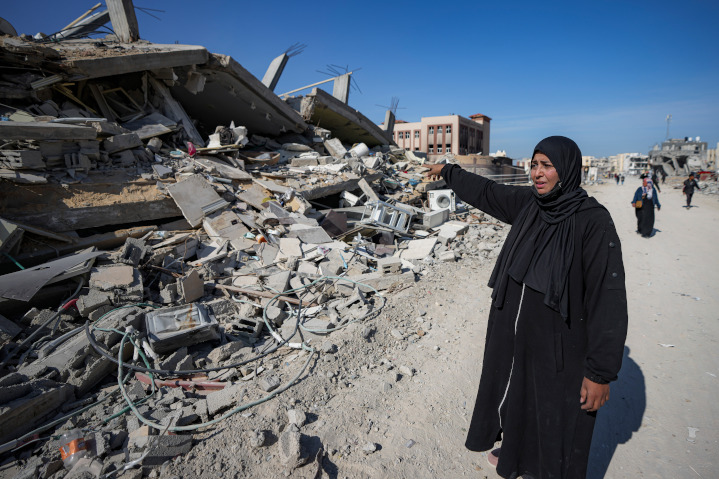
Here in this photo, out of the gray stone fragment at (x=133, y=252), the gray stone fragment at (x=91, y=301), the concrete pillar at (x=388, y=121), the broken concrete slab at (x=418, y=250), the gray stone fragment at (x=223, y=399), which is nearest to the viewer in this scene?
the gray stone fragment at (x=223, y=399)

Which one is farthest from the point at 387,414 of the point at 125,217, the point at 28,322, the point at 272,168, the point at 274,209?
the point at 272,168

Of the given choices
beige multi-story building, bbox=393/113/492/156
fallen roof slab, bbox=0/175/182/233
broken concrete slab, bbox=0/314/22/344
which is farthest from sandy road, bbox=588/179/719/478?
beige multi-story building, bbox=393/113/492/156

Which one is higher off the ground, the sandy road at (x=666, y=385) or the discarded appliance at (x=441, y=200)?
the discarded appliance at (x=441, y=200)

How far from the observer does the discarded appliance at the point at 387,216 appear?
7.82m

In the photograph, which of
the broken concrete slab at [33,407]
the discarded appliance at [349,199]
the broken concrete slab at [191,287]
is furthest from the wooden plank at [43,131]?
the discarded appliance at [349,199]

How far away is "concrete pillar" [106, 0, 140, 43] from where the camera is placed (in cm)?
824

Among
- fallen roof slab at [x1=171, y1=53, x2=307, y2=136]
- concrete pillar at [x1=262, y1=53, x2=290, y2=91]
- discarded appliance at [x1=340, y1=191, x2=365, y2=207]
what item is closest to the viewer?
fallen roof slab at [x1=171, y1=53, x2=307, y2=136]

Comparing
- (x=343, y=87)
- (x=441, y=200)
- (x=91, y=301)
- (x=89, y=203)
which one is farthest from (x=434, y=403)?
(x=343, y=87)

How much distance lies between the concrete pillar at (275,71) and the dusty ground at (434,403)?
10696mm

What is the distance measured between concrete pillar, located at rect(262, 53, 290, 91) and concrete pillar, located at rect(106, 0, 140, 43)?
4.39 metres

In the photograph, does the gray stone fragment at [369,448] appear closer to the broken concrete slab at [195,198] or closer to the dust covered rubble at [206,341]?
the dust covered rubble at [206,341]

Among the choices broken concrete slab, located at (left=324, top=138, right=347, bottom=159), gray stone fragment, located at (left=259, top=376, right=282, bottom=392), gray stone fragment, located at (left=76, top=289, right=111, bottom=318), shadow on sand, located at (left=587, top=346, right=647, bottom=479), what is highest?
broken concrete slab, located at (left=324, top=138, right=347, bottom=159)

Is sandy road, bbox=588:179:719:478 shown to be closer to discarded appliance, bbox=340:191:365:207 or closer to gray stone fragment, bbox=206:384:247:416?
gray stone fragment, bbox=206:384:247:416

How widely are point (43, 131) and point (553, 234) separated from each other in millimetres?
6977
